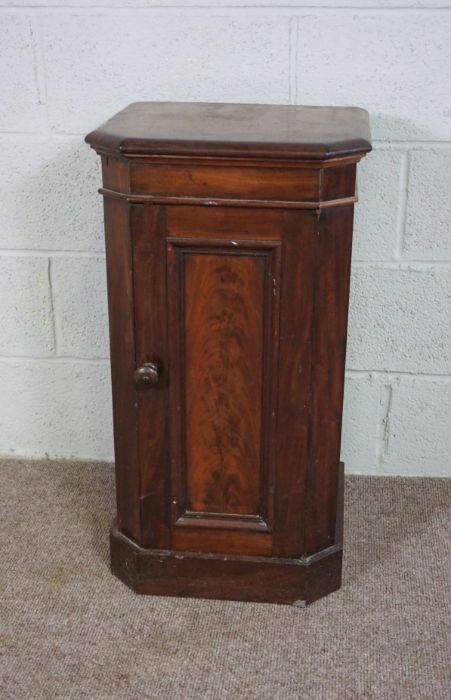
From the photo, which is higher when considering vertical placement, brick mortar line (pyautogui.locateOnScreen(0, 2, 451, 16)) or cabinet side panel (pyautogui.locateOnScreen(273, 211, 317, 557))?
brick mortar line (pyautogui.locateOnScreen(0, 2, 451, 16))

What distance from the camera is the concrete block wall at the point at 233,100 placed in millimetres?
1905

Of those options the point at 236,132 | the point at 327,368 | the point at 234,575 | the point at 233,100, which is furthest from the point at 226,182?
the point at 234,575

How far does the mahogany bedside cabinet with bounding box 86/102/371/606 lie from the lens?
1.50m

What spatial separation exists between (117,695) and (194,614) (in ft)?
0.83

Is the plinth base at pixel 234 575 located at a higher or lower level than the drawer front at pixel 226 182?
lower

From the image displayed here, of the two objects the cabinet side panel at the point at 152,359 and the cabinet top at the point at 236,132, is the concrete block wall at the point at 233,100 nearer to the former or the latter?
the cabinet top at the point at 236,132

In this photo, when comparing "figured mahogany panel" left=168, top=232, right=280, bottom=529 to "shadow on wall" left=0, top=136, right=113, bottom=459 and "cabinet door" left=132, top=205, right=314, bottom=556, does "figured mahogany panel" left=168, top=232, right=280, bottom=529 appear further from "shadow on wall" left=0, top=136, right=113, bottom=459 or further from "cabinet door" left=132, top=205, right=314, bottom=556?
"shadow on wall" left=0, top=136, right=113, bottom=459

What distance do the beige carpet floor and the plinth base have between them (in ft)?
0.07

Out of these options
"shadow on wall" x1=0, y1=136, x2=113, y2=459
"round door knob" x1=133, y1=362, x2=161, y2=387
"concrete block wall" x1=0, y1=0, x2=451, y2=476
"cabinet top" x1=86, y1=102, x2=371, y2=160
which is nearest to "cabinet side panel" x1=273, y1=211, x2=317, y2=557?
"cabinet top" x1=86, y1=102, x2=371, y2=160

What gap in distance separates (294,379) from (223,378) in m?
0.13

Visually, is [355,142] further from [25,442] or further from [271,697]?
[25,442]

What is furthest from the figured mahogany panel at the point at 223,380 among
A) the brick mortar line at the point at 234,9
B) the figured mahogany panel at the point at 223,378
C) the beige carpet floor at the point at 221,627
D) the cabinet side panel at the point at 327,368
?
the brick mortar line at the point at 234,9

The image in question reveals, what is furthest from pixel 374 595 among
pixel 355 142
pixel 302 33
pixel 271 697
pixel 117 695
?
pixel 302 33

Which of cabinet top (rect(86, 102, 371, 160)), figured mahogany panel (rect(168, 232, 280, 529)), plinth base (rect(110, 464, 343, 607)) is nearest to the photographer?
cabinet top (rect(86, 102, 371, 160))
